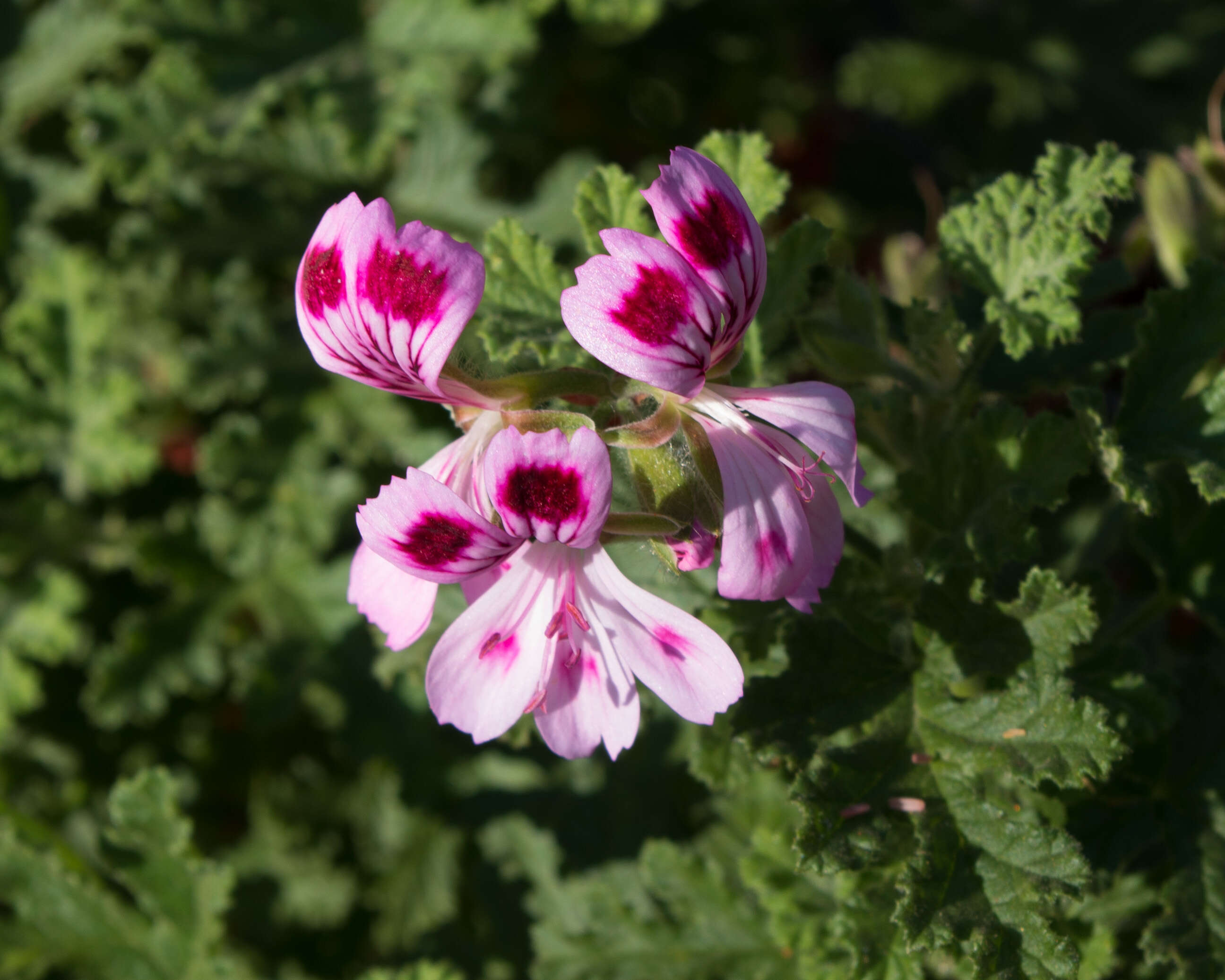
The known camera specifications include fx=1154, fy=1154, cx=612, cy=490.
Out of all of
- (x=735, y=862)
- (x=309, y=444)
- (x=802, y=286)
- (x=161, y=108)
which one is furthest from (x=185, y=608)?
(x=802, y=286)

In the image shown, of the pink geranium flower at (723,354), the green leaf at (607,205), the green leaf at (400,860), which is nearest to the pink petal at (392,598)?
the pink geranium flower at (723,354)

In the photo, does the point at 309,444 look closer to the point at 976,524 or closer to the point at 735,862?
the point at 735,862

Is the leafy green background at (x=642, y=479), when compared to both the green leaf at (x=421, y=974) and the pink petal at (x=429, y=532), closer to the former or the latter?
the green leaf at (x=421, y=974)

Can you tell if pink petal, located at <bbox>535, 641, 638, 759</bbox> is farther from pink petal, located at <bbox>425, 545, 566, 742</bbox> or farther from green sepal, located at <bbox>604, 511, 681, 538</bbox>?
green sepal, located at <bbox>604, 511, 681, 538</bbox>

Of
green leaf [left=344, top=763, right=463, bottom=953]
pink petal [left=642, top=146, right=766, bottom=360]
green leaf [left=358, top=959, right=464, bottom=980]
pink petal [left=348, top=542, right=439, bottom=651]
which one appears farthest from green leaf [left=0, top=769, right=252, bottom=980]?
pink petal [left=642, top=146, right=766, bottom=360]

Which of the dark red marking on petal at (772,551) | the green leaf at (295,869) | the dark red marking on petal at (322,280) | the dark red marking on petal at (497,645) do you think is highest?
the dark red marking on petal at (322,280)

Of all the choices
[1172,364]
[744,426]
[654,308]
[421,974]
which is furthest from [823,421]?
[421,974]
